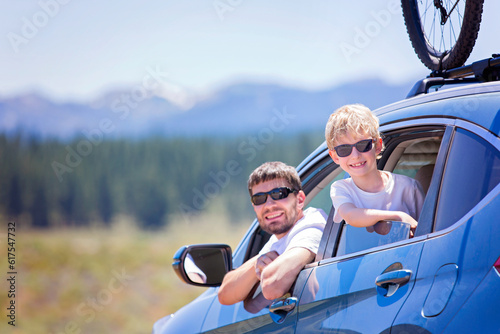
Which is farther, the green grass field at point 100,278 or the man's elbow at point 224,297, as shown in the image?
the green grass field at point 100,278

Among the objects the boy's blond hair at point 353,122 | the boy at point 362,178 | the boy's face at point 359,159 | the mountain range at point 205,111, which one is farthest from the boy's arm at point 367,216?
the mountain range at point 205,111

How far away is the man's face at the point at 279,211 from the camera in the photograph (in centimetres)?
302

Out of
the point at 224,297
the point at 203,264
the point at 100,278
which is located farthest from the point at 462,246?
the point at 100,278

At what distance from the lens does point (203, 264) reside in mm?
3320

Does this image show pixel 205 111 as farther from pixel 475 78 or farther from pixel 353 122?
pixel 353 122

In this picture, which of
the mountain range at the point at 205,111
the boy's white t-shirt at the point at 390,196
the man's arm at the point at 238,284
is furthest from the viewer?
the mountain range at the point at 205,111

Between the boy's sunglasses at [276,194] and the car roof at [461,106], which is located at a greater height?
the car roof at [461,106]

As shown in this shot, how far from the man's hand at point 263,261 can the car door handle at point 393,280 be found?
2.66ft

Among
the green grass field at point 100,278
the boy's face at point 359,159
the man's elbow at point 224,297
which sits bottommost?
the green grass field at point 100,278

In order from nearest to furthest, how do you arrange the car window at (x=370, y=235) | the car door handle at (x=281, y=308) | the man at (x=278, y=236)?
the car window at (x=370, y=235)
the car door handle at (x=281, y=308)
the man at (x=278, y=236)

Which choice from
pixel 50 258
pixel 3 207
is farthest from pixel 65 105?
pixel 50 258

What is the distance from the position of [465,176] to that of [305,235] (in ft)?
3.29

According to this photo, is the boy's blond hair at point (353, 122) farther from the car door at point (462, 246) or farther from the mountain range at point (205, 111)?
the mountain range at point (205, 111)

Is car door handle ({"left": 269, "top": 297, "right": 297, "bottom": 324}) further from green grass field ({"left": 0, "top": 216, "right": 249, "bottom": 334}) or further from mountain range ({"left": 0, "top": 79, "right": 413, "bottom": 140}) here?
mountain range ({"left": 0, "top": 79, "right": 413, "bottom": 140})
